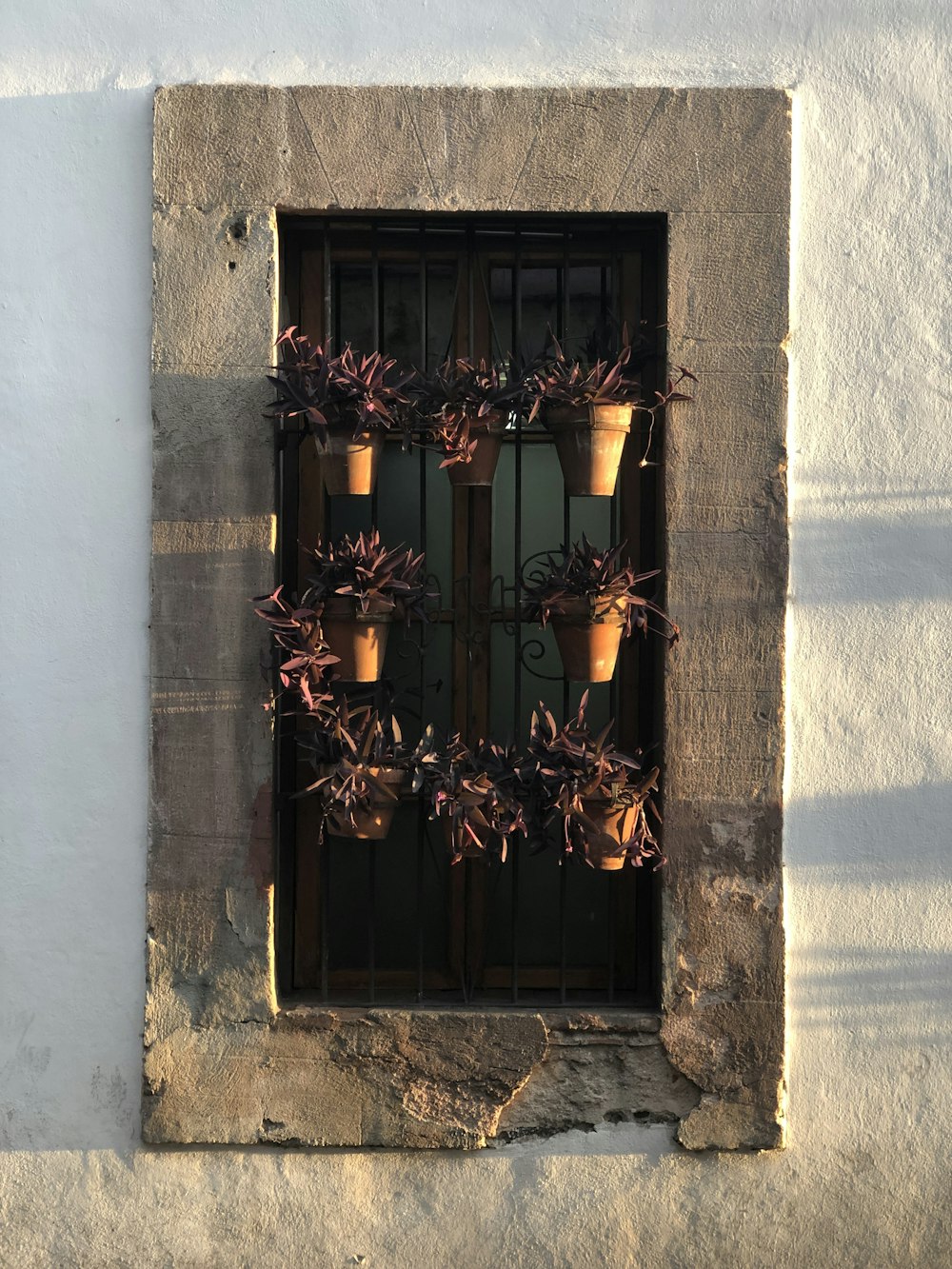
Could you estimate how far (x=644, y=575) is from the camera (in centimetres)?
306

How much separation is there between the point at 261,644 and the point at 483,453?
0.76 meters

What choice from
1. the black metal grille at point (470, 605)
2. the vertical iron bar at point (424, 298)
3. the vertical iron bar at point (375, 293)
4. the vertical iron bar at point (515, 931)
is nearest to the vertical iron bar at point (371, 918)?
the black metal grille at point (470, 605)

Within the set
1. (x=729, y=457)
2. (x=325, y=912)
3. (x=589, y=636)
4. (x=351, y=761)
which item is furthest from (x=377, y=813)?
(x=729, y=457)

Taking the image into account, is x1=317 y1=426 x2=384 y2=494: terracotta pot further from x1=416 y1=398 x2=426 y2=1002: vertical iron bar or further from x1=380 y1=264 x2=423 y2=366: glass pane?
x1=380 y1=264 x2=423 y2=366: glass pane

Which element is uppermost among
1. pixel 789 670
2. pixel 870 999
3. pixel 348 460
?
pixel 348 460

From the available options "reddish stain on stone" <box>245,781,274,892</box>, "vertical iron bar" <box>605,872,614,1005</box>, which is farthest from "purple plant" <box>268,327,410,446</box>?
"vertical iron bar" <box>605,872,614,1005</box>

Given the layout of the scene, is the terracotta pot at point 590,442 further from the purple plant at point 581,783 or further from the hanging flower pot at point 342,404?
the purple plant at point 581,783

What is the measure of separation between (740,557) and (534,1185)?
1.71 metres

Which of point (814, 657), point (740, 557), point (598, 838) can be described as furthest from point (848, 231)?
point (598, 838)

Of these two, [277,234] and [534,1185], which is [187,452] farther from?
[534,1185]

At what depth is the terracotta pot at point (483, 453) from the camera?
3.02 metres

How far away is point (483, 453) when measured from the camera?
3.06m

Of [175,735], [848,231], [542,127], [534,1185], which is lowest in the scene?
[534,1185]

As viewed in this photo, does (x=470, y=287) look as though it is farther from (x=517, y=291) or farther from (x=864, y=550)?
(x=864, y=550)
